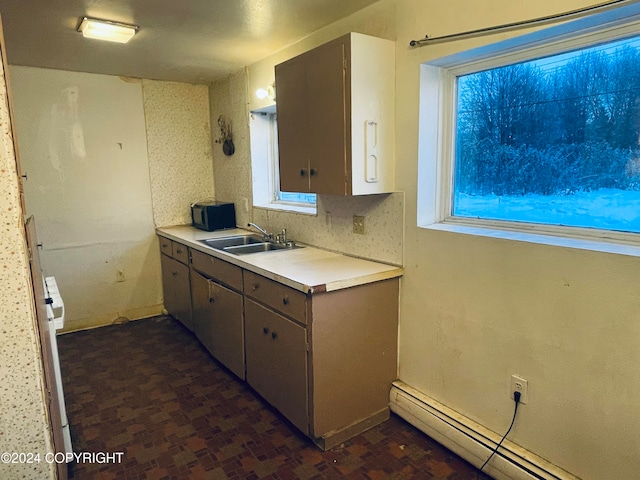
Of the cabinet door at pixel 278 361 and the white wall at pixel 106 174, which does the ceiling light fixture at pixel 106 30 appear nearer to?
the white wall at pixel 106 174

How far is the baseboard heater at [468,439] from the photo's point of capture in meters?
1.75

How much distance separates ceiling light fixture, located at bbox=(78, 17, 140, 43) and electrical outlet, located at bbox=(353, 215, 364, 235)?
1.73 metres

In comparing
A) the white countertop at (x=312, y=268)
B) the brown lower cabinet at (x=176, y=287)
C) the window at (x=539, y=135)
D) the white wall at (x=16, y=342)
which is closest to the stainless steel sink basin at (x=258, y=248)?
the white countertop at (x=312, y=268)

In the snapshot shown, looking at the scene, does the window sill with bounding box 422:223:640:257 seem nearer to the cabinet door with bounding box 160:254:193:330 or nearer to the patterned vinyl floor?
the patterned vinyl floor

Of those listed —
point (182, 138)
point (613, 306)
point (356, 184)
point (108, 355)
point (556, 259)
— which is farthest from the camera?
point (182, 138)

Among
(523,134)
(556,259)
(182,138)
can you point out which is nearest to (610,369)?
(556,259)

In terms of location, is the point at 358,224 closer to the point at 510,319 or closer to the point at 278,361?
the point at 278,361

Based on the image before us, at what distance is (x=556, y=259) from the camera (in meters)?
1.62

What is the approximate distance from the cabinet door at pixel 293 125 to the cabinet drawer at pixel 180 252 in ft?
4.12

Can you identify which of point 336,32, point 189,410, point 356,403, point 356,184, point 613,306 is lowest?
point 189,410

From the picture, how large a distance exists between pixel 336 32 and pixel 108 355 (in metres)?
2.85

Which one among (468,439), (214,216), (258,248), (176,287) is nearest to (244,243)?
(258,248)

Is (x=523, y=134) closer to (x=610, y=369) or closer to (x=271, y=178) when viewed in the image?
(x=610, y=369)

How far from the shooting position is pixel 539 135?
1795mm
